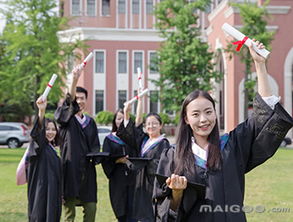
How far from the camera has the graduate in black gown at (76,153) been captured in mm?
4738

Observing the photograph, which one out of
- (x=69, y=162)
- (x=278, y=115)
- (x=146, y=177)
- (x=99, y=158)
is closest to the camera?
(x=278, y=115)

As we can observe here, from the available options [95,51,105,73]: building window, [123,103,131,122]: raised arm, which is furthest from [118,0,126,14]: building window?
[123,103,131,122]: raised arm

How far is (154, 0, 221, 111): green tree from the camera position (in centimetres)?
2300

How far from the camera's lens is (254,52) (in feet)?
8.46

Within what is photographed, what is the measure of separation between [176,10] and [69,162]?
19.7 m

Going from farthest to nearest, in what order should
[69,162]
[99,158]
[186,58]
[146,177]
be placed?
[186,58] → [146,177] → [99,158] → [69,162]

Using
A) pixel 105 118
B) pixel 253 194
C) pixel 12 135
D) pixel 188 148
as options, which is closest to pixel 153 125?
pixel 188 148

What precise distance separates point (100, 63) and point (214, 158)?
3098cm

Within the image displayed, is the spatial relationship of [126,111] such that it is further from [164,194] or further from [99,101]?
[99,101]

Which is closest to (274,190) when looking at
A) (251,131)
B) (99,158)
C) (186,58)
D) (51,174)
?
(99,158)

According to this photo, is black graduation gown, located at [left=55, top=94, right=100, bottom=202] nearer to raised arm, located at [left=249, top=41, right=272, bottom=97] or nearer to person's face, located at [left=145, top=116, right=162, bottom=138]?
person's face, located at [left=145, top=116, right=162, bottom=138]

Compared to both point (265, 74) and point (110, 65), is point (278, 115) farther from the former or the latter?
point (110, 65)

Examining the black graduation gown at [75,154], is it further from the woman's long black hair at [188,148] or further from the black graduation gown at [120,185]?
the woman's long black hair at [188,148]

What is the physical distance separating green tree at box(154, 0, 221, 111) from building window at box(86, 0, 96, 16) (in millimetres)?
14439
